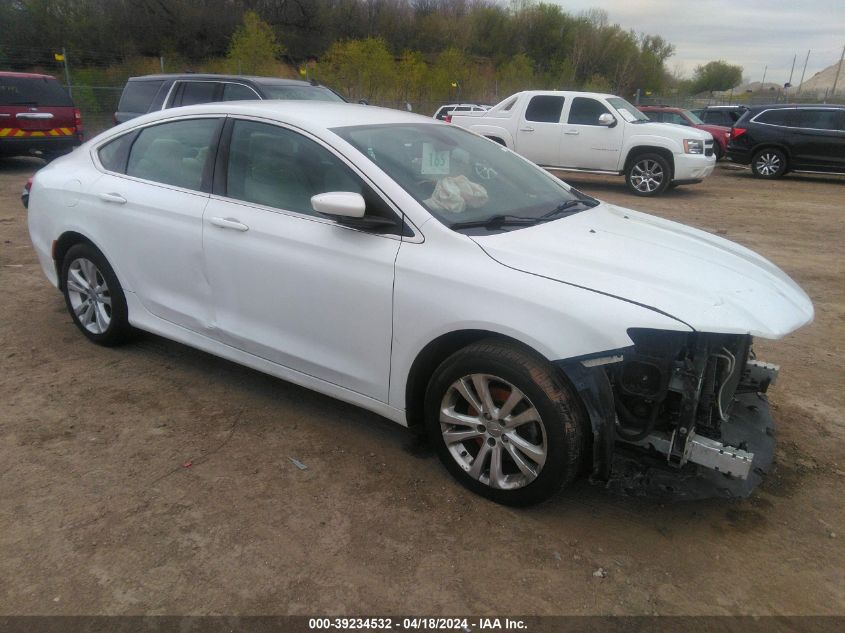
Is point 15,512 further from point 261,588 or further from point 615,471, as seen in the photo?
point 615,471

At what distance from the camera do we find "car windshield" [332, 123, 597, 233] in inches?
120

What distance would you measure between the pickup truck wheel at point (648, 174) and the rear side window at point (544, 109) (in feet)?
5.98

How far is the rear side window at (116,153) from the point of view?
411 cm

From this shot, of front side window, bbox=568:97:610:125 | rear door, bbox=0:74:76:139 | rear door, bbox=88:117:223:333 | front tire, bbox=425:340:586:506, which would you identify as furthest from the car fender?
rear door, bbox=0:74:76:139

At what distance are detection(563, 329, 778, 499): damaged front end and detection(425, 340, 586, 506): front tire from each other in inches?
4.5

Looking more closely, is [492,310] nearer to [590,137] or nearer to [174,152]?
[174,152]

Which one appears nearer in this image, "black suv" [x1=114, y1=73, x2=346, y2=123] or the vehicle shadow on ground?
"black suv" [x1=114, y1=73, x2=346, y2=123]

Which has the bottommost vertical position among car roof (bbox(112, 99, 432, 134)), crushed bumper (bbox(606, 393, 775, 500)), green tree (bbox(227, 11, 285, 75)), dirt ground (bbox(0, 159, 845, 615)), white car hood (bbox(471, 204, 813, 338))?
dirt ground (bbox(0, 159, 845, 615))

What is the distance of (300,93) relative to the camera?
30.6 feet

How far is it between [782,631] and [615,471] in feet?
3.28

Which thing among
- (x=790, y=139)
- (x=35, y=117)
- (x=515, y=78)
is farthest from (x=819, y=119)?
(x=515, y=78)

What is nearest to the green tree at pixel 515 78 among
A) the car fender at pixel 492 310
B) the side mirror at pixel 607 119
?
the side mirror at pixel 607 119

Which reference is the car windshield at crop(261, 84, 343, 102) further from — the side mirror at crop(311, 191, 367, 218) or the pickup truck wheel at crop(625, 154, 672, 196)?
the side mirror at crop(311, 191, 367, 218)

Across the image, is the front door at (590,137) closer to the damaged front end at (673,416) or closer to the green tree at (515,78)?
the damaged front end at (673,416)
